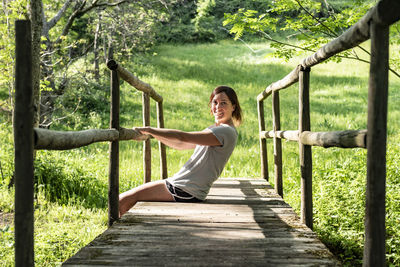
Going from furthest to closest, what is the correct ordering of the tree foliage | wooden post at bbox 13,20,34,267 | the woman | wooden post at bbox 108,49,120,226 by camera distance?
the tree foliage
the woman
wooden post at bbox 108,49,120,226
wooden post at bbox 13,20,34,267

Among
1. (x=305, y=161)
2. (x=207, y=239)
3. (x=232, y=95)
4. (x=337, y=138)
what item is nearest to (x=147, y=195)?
(x=232, y=95)

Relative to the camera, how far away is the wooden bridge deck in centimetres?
212

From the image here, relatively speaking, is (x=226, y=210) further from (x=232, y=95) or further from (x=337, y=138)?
(x=337, y=138)

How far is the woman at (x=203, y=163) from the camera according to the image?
339 cm

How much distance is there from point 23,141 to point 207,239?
128 cm

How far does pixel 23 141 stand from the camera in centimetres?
162

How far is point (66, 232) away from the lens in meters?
3.93

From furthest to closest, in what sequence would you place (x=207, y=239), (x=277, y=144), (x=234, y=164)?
(x=234, y=164) < (x=277, y=144) < (x=207, y=239)

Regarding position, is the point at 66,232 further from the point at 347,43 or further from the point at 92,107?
the point at 92,107

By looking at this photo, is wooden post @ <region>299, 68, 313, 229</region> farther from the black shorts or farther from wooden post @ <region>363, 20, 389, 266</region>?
wooden post @ <region>363, 20, 389, 266</region>

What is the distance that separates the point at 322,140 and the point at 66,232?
8.71 ft


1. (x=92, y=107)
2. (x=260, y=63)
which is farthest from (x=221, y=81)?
(x=92, y=107)

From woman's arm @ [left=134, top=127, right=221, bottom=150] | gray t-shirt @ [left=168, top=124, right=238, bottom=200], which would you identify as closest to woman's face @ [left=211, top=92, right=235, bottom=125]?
gray t-shirt @ [left=168, top=124, right=238, bottom=200]

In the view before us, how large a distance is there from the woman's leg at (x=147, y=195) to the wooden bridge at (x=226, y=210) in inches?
3.4
